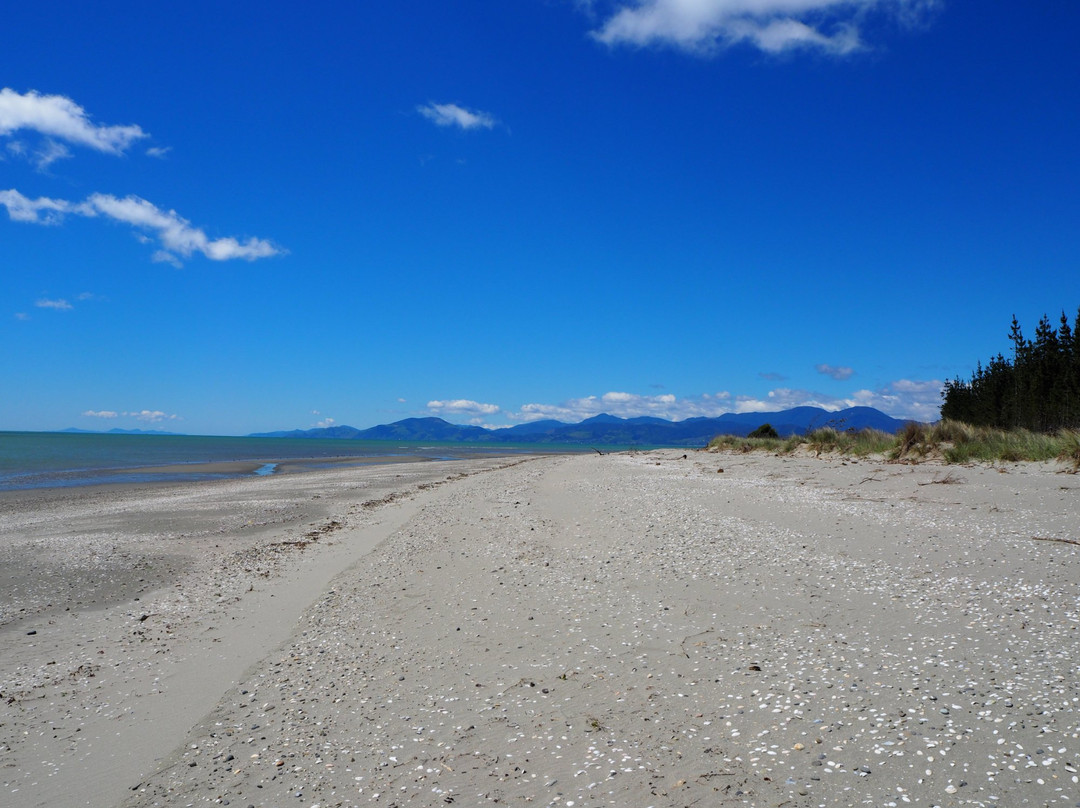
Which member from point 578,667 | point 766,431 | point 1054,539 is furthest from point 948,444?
point 766,431

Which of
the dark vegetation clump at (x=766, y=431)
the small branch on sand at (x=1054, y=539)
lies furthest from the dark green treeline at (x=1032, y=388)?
the small branch on sand at (x=1054, y=539)

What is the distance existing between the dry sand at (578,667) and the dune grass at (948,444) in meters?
6.60

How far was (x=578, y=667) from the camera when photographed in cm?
512

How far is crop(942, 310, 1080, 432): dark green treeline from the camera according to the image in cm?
4119

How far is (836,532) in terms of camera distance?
9258 mm

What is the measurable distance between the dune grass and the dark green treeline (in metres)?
17.6

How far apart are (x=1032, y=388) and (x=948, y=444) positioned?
34778 millimetres

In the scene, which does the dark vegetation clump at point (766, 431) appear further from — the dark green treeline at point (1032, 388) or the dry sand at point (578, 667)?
the dry sand at point (578, 667)

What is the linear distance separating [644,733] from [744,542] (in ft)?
17.5

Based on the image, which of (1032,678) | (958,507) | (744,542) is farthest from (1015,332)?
(1032,678)

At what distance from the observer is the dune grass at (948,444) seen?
1620 centimetres

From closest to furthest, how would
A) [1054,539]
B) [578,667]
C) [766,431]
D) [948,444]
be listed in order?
[578,667], [1054,539], [948,444], [766,431]

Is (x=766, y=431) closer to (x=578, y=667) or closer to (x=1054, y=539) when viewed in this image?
(x=1054, y=539)

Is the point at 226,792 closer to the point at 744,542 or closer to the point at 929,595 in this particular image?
the point at 929,595
